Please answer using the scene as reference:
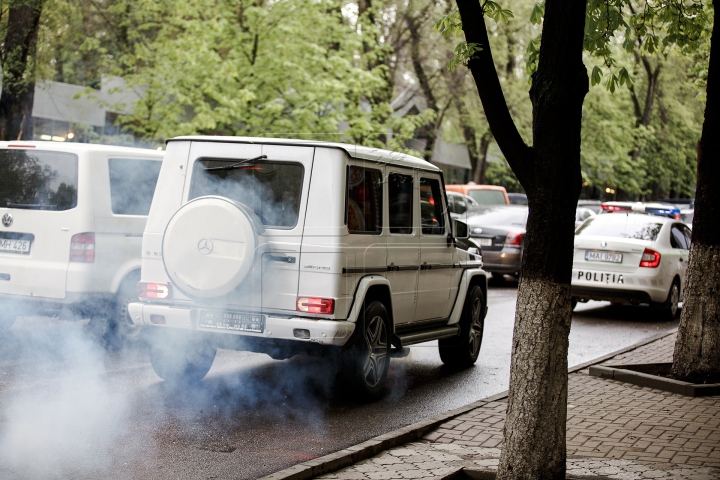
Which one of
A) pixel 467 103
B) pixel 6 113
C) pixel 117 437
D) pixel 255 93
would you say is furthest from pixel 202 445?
pixel 467 103

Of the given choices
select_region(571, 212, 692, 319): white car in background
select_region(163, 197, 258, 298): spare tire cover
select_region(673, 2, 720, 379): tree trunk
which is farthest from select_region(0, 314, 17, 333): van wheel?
select_region(571, 212, 692, 319): white car in background

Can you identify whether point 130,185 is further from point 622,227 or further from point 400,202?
point 622,227

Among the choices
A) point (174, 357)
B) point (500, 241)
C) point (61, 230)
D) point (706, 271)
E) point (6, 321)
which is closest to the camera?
point (174, 357)

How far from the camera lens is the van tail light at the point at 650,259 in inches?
555

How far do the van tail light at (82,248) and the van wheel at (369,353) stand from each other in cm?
307

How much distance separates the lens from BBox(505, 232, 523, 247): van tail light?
60.1 ft

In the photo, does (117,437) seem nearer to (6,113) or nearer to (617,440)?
(617,440)

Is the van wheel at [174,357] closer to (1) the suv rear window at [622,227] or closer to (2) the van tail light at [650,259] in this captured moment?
(2) the van tail light at [650,259]

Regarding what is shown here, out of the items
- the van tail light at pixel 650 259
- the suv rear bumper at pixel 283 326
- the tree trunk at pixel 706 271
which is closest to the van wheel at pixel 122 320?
the suv rear bumper at pixel 283 326

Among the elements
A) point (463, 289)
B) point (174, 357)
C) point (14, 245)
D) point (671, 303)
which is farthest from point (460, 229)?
point (671, 303)

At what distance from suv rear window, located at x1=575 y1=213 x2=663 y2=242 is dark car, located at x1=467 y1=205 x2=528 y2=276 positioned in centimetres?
297

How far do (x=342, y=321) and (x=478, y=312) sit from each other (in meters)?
3.26

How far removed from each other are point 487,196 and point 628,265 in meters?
14.5

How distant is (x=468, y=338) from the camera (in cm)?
→ 978
